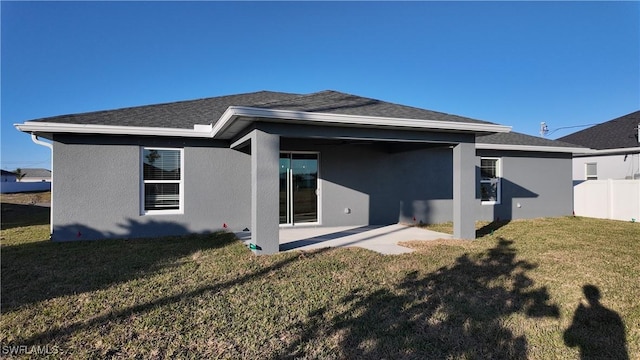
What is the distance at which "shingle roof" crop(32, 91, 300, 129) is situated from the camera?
27.5 feet

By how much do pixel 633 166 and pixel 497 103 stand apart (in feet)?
23.1

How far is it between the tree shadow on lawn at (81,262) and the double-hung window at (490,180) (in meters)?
8.85

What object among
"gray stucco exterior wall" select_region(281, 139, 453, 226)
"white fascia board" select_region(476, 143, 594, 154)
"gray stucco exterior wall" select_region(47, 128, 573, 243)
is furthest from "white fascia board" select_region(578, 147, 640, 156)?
"gray stucco exterior wall" select_region(281, 139, 453, 226)

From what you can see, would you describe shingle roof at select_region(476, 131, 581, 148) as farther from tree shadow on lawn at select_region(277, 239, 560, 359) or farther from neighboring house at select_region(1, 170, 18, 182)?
neighboring house at select_region(1, 170, 18, 182)

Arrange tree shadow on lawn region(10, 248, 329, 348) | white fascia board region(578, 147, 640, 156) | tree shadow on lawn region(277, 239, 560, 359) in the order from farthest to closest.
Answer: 1. white fascia board region(578, 147, 640, 156)
2. tree shadow on lawn region(10, 248, 329, 348)
3. tree shadow on lawn region(277, 239, 560, 359)

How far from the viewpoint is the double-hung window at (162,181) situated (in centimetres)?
888

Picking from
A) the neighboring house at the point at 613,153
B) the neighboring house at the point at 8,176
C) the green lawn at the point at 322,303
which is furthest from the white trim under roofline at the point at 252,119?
the neighboring house at the point at 8,176

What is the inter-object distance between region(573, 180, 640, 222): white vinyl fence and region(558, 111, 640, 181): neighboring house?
68.4 inches

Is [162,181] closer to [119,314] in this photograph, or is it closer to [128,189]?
[128,189]

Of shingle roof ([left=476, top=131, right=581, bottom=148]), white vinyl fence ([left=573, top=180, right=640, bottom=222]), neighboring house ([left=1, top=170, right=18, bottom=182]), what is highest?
shingle roof ([left=476, top=131, right=581, bottom=148])

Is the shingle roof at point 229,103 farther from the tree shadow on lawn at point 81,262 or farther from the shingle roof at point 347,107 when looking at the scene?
the tree shadow on lawn at point 81,262

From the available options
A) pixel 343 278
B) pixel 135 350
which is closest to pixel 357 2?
pixel 343 278

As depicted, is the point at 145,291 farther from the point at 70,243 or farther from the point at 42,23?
the point at 42,23

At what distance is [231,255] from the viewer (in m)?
6.55
